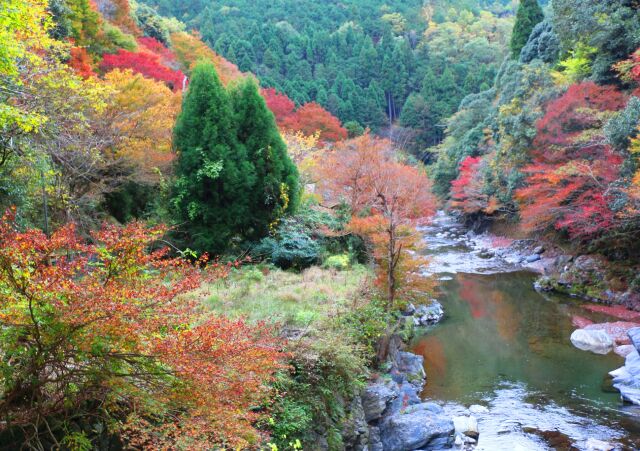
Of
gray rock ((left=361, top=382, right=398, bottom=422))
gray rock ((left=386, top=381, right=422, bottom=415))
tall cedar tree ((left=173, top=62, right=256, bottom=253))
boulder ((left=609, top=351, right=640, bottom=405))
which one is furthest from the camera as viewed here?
tall cedar tree ((left=173, top=62, right=256, bottom=253))

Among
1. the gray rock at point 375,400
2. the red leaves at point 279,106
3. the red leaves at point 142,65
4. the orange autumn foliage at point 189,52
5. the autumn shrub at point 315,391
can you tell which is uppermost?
the orange autumn foliage at point 189,52

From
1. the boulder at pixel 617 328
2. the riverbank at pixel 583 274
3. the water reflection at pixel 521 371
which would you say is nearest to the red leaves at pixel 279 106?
the riverbank at pixel 583 274

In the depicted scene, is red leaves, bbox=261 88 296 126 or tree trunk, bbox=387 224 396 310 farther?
red leaves, bbox=261 88 296 126

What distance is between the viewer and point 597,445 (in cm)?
889

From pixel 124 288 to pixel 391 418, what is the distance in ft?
23.7

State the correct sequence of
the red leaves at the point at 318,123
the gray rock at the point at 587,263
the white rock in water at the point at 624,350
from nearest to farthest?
the white rock in water at the point at 624,350, the gray rock at the point at 587,263, the red leaves at the point at 318,123

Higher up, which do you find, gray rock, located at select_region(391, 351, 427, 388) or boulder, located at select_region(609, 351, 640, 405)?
boulder, located at select_region(609, 351, 640, 405)

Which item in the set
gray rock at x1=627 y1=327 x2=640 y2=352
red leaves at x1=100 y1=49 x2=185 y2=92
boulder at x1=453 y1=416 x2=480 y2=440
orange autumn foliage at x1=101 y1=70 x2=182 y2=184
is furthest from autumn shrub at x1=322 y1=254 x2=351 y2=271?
red leaves at x1=100 y1=49 x2=185 y2=92

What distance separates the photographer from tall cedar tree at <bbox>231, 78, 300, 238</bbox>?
14562 millimetres

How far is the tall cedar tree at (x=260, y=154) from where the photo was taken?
1456 cm

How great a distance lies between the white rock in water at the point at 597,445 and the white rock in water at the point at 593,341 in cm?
515

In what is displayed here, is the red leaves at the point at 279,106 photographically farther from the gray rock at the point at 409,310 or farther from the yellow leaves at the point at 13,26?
the yellow leaves at the point at 13,26

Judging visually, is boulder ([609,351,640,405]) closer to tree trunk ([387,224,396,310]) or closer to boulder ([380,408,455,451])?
boulder ([380,408,455,451])

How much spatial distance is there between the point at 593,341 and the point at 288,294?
31.7 ft
